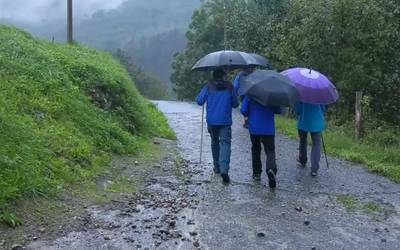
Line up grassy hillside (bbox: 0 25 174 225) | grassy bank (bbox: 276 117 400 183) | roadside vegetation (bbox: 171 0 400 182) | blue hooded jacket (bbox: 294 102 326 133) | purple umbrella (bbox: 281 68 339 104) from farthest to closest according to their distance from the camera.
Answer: roadside vegetation (bbox: 171 0 400 182) → grassy bank (bbox: 276 117 400 183) → blue hooded jacket (bbox: 294 102 326 133) → purple umbrella (bbox: 281 68 339 104) → grassy hillside (bbox: 0 25 174 225)

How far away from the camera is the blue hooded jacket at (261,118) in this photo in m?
7.57

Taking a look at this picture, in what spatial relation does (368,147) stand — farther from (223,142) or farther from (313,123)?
(223,142)

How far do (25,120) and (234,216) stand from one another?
344 cm

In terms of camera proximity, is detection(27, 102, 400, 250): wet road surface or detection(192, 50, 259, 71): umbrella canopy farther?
detection(192, 50, 259, 71): umbrella canopy

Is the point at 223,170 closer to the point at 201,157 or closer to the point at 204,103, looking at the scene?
the point at 204,103

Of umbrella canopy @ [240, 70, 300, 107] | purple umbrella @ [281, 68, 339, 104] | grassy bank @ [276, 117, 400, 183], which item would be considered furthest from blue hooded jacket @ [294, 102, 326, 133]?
grassy bank @ [276, 117, 400, 183]

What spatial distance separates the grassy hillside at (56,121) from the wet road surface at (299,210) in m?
1.70

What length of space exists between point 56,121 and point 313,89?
4.09 metres

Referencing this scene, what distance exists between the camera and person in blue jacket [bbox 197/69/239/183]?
776 cm

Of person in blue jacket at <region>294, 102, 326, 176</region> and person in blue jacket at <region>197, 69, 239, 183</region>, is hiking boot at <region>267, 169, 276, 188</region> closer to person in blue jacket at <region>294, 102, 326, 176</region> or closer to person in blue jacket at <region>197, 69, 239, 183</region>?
person in blue jacket at <region>197, 69, 239, 183</region>

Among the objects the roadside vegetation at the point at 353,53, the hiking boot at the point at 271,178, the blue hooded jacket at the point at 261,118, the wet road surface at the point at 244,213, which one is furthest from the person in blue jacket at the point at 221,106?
the roadside vegetation at the point at 353,53

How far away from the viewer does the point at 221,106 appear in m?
7.76

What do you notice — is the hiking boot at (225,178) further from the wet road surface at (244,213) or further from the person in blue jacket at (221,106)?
the wet road surface at (244,213)

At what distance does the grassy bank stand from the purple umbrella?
206cm
